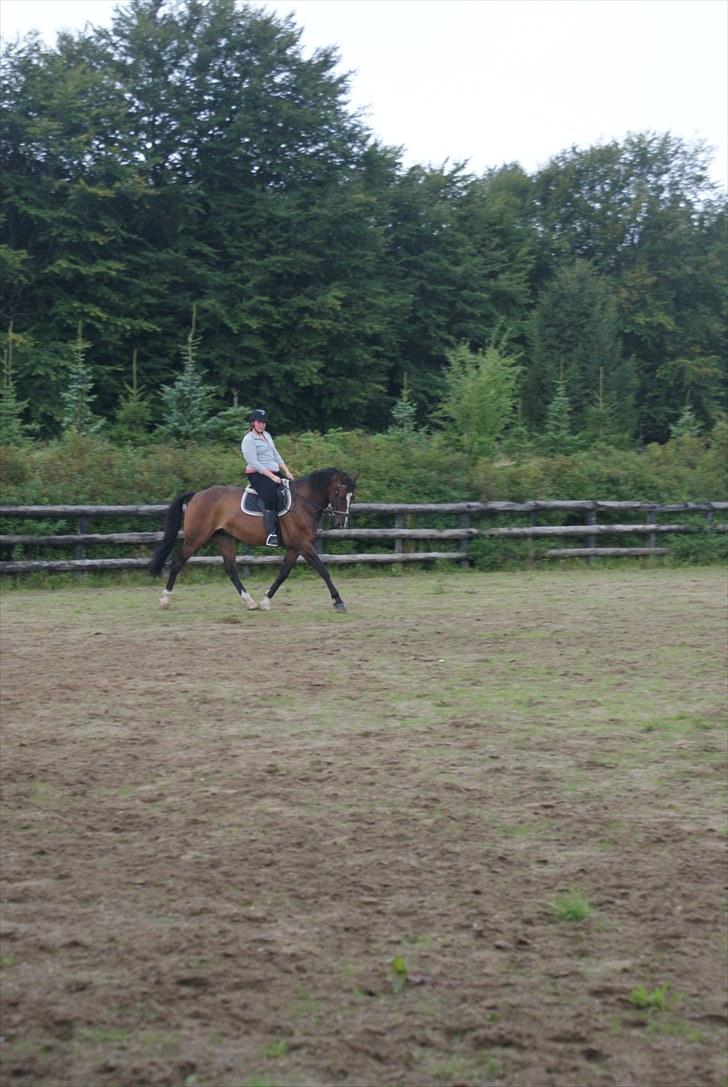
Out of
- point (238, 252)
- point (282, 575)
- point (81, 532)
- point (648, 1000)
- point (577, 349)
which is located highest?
point (238, 252)

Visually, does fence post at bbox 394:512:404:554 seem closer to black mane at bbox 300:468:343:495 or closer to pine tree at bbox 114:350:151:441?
black mane at bbox 300:468:343:495

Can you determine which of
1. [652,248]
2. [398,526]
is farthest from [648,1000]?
[652,248]

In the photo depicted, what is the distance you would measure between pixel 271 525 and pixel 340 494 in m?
0.91

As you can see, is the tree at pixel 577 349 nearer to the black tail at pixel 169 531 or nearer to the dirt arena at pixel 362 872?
the black tail at pixel 169 531

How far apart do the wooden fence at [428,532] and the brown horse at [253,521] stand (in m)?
3.18

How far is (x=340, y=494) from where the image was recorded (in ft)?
46.8

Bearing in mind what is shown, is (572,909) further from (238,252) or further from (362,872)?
(238,252)

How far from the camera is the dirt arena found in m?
3.52

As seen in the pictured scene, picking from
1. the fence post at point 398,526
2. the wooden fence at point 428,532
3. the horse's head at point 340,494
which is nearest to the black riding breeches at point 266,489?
the horse's head at point 340,494

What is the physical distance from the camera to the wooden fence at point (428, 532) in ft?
56.3

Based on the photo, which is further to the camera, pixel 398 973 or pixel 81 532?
pixel 81 532

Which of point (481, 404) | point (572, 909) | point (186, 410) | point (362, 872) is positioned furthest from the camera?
point (481, 404)

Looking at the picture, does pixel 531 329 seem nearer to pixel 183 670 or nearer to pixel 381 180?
pixel 381 180

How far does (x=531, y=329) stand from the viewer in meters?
44.8
